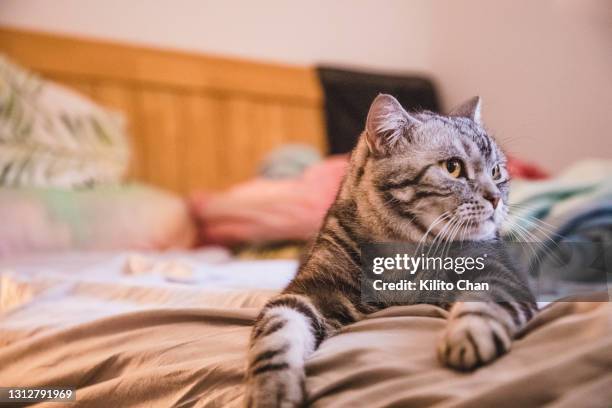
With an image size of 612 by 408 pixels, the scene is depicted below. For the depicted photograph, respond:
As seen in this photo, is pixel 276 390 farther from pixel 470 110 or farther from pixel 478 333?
pixel 470 110

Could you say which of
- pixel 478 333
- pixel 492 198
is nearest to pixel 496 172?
pixel 492 198

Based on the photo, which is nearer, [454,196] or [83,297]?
[454,196]

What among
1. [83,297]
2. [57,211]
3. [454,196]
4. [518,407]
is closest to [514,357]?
[518,407]

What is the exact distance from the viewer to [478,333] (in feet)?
1.11

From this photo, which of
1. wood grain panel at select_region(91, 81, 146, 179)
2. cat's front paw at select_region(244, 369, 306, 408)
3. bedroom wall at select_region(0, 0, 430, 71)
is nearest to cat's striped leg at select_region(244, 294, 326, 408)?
cat's front paw at select_region(244, 369, 306, 408)

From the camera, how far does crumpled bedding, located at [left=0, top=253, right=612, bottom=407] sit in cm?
29

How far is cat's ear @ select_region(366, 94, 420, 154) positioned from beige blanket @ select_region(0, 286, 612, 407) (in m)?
0.17

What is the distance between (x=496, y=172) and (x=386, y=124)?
0.12 metres

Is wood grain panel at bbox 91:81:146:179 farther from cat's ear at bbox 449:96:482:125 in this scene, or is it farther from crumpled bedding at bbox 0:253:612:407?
cat's ear at bbox 449:96:482:125

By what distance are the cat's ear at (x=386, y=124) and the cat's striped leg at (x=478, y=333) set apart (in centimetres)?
18

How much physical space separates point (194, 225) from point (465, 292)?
1.15 m

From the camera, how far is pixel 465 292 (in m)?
0.39

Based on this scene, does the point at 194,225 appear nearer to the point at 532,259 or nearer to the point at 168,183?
the point at 168,183

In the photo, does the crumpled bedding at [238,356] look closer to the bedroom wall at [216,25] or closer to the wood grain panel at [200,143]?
the bedroom wall at [216,25]
